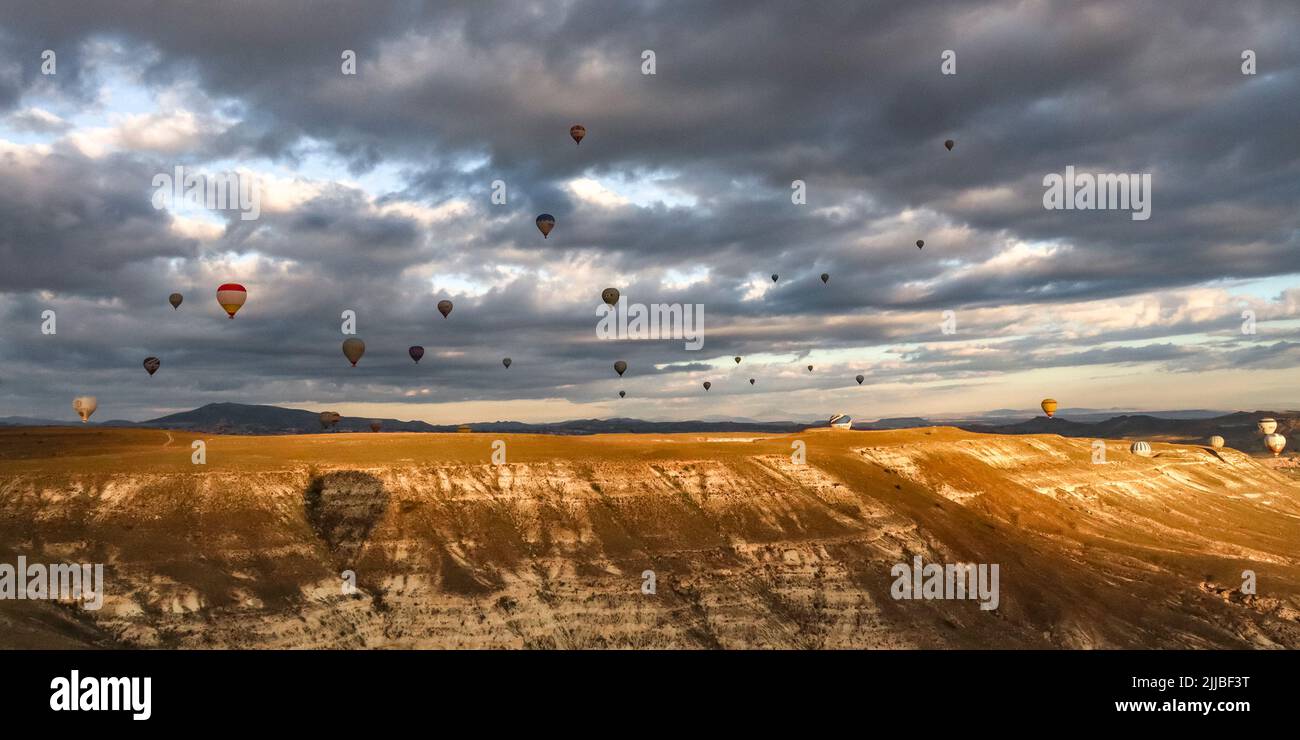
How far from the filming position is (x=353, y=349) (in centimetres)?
9919

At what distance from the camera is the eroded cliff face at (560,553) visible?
60.1 m

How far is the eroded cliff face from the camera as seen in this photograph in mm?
60062

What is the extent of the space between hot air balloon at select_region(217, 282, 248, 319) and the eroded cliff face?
47.8 ft

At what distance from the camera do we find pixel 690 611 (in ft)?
219

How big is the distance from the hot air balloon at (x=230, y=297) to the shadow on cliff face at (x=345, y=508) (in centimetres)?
2311
